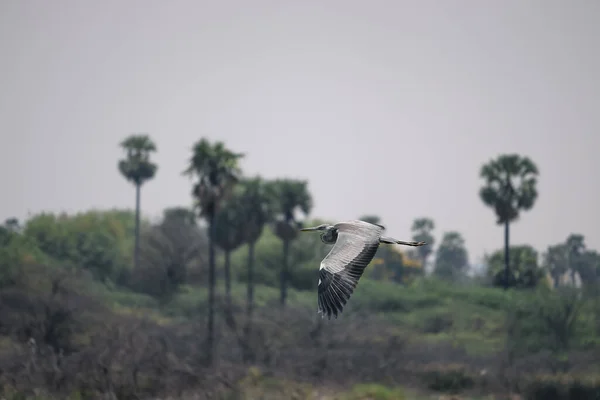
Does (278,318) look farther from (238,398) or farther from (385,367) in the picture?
(238,398)

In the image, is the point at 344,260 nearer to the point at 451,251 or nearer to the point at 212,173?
the point at 212,173

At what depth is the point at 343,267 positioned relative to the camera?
13172mm

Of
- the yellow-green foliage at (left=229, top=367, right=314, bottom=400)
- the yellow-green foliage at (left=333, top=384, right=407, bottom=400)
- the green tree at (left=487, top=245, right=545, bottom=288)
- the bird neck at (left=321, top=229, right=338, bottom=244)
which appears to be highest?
the green tree at (left=487, top=245, right=545, bottom=288)

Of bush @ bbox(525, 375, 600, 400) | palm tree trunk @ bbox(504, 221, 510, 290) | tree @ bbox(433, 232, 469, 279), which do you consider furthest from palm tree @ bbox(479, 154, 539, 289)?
tree @ bbox(433, 232, 469, 279)

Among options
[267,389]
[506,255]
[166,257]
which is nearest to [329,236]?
[267,389]

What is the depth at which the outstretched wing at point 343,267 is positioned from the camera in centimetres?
1288

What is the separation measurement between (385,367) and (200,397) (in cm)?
989

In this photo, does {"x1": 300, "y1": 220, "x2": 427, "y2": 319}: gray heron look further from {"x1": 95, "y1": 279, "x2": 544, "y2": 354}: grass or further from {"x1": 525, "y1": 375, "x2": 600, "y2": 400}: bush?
{"x1": 95, "y1": 279, "x2": 544, "y2": 354}: grass

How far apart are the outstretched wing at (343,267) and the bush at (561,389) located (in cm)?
2185

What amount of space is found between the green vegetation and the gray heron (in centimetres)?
1547

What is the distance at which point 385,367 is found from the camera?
36719 mm

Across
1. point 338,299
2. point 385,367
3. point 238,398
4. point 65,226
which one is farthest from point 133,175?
point 338,299

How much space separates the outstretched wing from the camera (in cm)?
1288

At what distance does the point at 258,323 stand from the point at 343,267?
27114 millimetres
